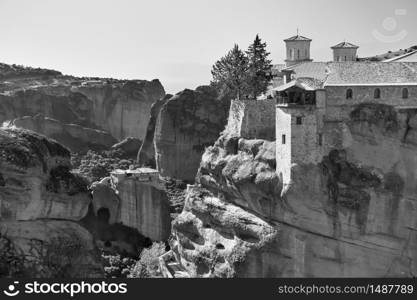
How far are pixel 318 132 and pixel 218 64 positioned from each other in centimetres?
1483

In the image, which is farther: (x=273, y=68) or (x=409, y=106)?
(x=273, y=68)

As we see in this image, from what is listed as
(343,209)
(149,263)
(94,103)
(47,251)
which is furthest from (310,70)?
(94,103)

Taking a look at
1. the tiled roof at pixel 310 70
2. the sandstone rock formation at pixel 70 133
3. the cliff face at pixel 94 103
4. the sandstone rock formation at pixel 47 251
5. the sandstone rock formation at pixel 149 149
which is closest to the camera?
the sandstone rock formation at pixel 47 251

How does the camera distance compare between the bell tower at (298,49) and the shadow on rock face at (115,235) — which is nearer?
the bell tower at (298,49)

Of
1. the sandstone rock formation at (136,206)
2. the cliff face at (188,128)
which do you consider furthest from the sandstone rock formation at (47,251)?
the cliff face at (188,128)

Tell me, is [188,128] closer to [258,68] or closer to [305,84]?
[258,68]

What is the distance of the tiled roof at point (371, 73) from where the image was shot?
147 ft

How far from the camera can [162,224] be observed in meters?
60.2

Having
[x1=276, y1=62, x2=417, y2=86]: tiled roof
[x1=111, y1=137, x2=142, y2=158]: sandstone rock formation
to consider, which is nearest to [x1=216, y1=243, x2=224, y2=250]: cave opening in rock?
[x1=276, y1=62, x2=417, y2=86]: tiled roof

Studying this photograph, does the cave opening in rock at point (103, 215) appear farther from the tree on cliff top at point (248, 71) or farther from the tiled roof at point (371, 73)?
the tiled roof at point (371, 73)

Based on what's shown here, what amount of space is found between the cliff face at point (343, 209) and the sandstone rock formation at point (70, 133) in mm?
45623

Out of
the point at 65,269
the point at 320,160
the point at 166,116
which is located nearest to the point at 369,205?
the point at 320,160

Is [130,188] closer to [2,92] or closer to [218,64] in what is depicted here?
[218,64]

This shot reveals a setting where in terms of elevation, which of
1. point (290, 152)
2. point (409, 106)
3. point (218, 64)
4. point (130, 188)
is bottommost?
point (130, 188)
